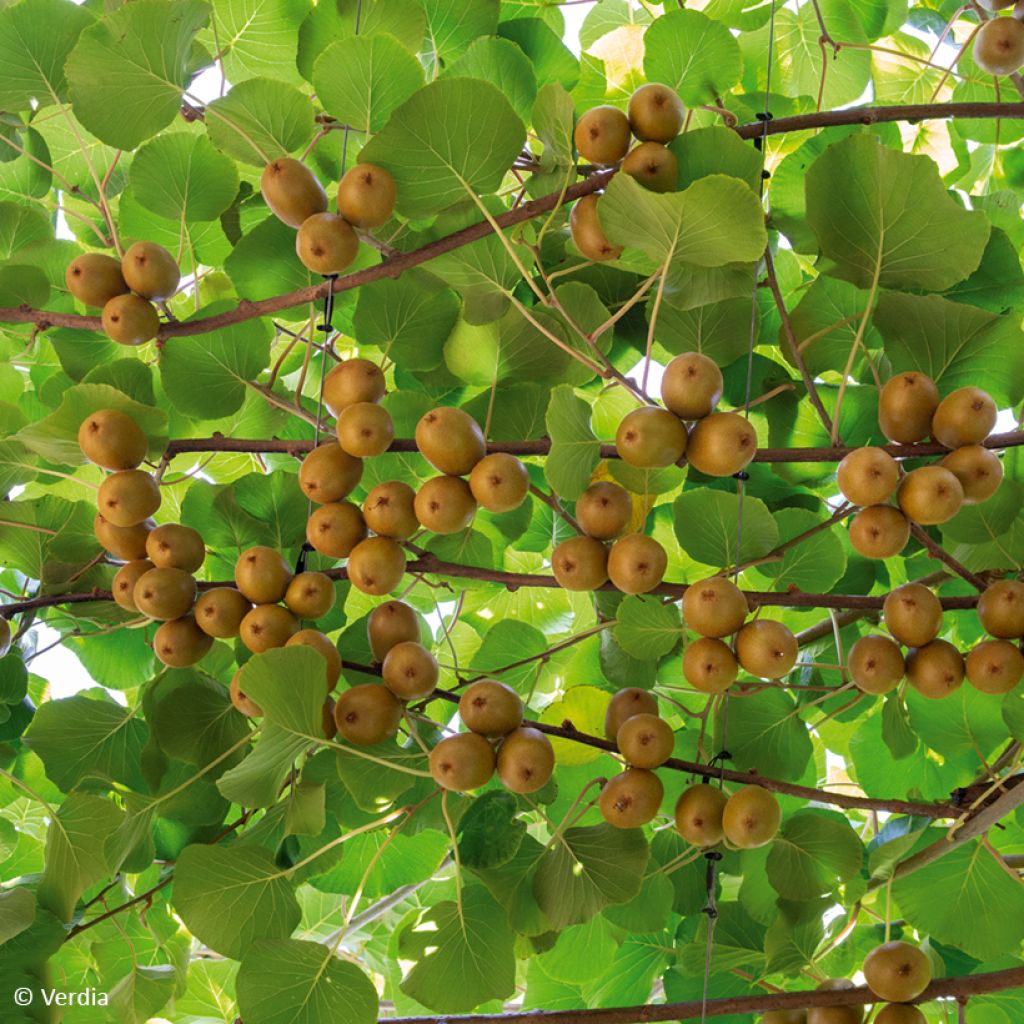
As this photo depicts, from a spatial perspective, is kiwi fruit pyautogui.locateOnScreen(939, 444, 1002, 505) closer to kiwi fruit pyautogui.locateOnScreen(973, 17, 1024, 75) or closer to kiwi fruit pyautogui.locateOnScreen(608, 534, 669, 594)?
kiwi fruit pyautogui.locateOnScreen(608, 534, 669, 594)

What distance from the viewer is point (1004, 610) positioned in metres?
0.76

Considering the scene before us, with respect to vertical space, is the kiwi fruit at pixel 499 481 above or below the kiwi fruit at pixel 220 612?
above

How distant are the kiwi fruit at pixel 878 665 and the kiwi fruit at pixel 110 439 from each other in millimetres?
591

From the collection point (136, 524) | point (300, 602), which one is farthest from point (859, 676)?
point (136, 524)

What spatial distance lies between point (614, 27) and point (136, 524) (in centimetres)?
101

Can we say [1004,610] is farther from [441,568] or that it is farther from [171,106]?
[171,106]

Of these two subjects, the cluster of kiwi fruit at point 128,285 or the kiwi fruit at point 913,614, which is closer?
the kiwi fruit at point 913,614

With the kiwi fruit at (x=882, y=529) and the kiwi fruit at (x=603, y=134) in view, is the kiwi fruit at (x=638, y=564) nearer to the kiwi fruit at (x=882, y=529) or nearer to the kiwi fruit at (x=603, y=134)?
the kiwi fruit at (x=882, y=529)

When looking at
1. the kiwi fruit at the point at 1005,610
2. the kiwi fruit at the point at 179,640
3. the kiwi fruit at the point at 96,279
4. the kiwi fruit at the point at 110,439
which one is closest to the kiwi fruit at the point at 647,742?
the kiwi fruit at the point at 1005,610

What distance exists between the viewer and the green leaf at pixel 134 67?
0.80 m

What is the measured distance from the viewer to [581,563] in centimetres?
78

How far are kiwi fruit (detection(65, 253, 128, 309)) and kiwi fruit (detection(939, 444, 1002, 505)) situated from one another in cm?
67

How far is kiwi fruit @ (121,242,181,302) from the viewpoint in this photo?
0.86 metres

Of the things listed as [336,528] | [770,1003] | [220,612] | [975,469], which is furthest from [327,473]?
[770,1003]
